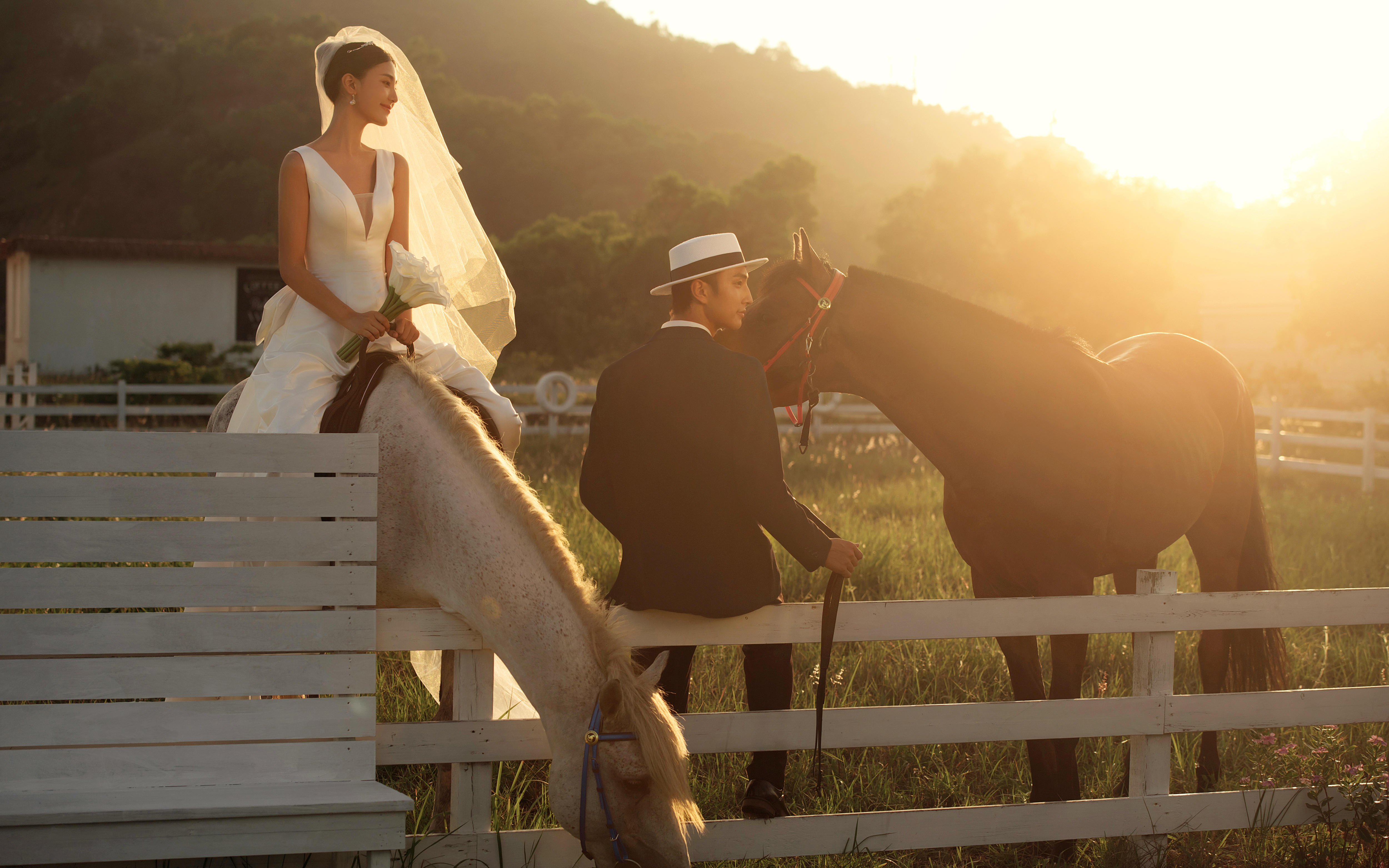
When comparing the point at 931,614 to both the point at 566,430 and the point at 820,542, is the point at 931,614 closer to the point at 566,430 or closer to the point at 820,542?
the point at 820,542

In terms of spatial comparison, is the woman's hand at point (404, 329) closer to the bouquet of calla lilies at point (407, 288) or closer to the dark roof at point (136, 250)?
the bouquet of calla lilies at point (407, 288)

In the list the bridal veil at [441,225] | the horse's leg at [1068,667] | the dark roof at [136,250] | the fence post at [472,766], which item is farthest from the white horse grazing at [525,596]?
the dark roof at [136,250]

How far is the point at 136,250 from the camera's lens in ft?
77.2

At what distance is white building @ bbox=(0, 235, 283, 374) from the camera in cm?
2328

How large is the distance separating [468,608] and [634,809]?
0.72m

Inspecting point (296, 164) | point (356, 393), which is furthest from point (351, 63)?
point (356, 393)

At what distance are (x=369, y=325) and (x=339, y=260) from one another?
331 mm

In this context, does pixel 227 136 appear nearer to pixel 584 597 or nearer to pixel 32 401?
pixel 32 401

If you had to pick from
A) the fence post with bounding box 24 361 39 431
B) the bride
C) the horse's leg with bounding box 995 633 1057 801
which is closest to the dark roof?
the fence post with bounding box 24 361 39 431

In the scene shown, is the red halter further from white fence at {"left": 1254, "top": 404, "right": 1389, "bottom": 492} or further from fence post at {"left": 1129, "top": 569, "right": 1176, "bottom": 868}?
white fence at {"left": 1254, "top": 404, "right": 1389, "bottom": 492}

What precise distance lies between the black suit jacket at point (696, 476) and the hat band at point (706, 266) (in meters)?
0.20

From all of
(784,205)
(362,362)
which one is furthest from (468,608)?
(784,205)

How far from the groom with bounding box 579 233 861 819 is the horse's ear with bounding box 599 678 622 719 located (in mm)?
528

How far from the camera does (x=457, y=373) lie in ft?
10.5
